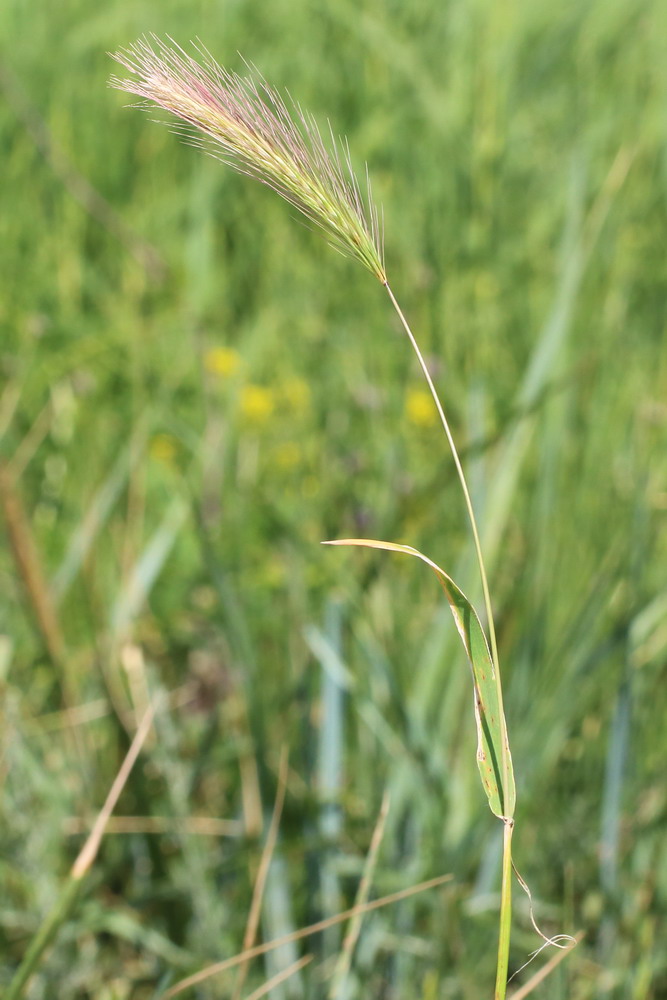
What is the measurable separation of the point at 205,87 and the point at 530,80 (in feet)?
7.18

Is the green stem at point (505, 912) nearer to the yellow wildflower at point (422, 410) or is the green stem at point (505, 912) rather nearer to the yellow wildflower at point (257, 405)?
the yellow wildflower at point (422, 410)

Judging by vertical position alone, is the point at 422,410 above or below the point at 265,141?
below

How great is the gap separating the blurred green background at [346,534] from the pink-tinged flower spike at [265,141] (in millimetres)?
546

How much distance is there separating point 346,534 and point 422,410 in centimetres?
63

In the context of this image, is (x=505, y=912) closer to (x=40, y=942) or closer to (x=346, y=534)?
(x=40, y=942)

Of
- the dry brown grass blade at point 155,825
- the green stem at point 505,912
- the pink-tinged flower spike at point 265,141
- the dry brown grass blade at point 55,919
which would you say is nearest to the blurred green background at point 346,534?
the dry brown grass blade at point 155,825

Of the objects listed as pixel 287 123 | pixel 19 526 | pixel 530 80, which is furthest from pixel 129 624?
pixel 530 80

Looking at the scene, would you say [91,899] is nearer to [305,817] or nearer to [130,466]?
[305,817]

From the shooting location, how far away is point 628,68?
280 cm

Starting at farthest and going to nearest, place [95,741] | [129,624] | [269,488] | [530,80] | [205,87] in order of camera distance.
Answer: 1. [530,80]
2. [269,488]
3. [129,624]
4. [95,741]
5. [205,87]

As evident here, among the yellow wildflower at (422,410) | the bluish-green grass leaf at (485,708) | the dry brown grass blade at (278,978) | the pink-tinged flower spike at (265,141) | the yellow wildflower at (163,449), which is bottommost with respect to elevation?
the dry brown grass blade at (278,978)

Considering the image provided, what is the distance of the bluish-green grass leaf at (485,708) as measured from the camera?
19.5 inches

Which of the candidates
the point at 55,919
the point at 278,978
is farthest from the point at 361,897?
the point at 55,919

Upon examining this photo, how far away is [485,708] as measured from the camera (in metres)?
0.51
